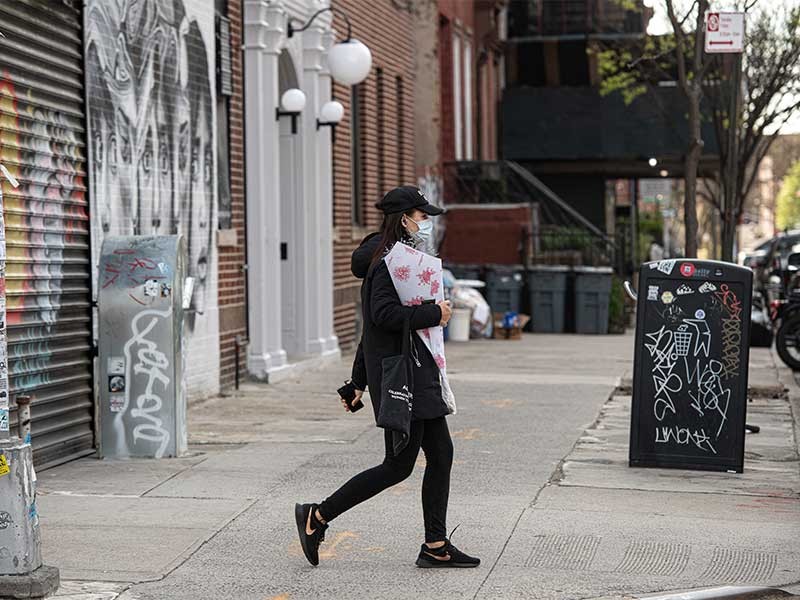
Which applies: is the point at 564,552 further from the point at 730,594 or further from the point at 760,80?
the point at 760,80

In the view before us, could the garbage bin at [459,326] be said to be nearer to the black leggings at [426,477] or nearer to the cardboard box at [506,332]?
the cardboard box at [506,332]

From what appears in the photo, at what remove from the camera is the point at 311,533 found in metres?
6.59

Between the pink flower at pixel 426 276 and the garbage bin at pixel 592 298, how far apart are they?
1778 cm

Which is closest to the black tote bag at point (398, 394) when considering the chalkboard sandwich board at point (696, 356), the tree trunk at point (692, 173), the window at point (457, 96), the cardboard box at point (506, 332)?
the chalkboard sandwich board at point (696, 356)

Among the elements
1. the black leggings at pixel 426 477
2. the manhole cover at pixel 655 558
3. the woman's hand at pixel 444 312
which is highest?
the woman's hand at pixel 444 312

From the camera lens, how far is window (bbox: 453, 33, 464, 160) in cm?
2650

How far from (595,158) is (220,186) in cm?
1978

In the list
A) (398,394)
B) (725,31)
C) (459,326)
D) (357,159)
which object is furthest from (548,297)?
(398,394)

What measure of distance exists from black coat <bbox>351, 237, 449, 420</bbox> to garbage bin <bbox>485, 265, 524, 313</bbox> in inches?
696

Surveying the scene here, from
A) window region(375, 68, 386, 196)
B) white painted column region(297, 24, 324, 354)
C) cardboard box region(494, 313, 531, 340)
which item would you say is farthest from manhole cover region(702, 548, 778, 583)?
cardboard box region(494, 313, 531, 340)

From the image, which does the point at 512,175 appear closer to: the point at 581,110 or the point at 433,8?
the point at 433,8

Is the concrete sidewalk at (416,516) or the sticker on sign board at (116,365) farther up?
the sticker on sign board at (116,365)

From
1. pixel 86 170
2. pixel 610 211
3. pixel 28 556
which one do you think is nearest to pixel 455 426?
pixel 86 170

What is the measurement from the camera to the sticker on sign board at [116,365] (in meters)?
9.48
